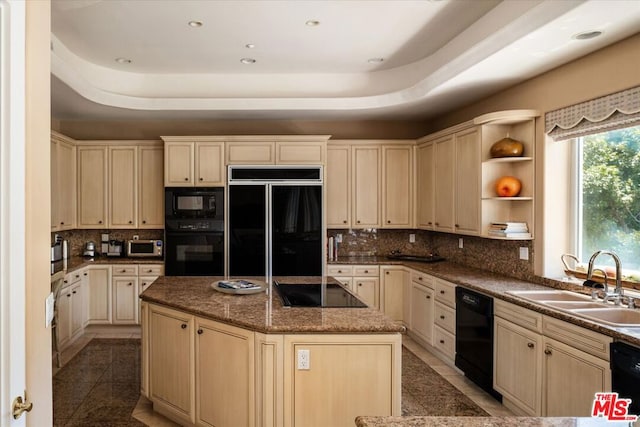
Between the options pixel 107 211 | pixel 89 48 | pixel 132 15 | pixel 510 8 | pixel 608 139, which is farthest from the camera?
pixel 107 211

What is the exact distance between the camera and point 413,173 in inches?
223

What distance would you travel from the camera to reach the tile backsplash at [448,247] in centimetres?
409

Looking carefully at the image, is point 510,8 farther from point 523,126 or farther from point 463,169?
point 463,169

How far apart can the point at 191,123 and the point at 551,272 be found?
456 centimetres

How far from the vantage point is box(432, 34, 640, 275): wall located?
296 cm

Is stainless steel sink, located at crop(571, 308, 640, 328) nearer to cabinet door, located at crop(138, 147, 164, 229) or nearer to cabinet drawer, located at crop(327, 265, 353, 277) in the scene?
cabinet drawer, located at crop(327, 265, 353, 277)

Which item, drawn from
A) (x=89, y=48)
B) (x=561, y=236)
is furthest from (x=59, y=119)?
(x=561, y=236)

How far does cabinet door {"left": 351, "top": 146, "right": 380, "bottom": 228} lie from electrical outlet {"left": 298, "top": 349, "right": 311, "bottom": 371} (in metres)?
3.41

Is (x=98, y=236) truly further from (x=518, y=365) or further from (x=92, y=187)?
(x=518, y=365)

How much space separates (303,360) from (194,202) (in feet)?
10.9

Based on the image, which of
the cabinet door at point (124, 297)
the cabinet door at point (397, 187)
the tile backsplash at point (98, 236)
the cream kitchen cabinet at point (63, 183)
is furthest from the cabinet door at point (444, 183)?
the cream kitchen cabinet at point (63, 183)

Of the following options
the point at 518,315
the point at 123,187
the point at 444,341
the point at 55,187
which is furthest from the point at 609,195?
the point at 55,187

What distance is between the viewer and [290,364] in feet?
7.93

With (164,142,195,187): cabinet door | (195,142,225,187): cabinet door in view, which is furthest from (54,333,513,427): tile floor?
(195,142,225,187): cabinet door
